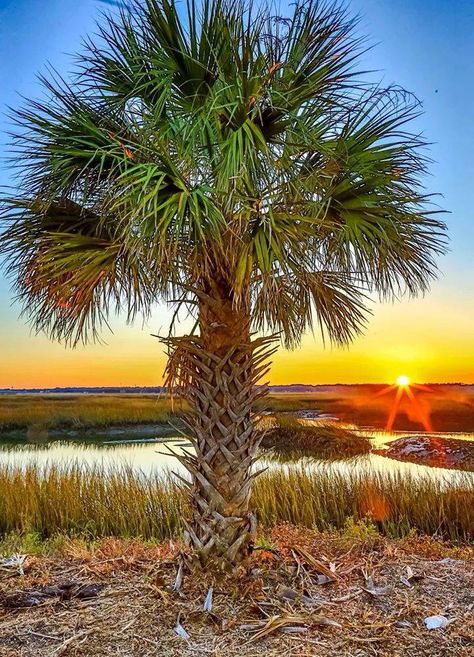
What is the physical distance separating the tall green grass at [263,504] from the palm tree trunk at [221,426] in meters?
3.11

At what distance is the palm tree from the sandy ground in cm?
39

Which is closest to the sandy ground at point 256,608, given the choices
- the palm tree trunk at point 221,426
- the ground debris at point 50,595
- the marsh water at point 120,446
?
the ground debris at point 50,595

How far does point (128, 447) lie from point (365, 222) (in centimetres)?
1437

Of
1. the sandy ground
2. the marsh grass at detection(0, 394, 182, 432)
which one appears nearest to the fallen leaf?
the sandy ground

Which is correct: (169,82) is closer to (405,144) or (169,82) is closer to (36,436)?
(405,144)

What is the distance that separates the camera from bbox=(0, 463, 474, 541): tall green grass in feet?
22.8

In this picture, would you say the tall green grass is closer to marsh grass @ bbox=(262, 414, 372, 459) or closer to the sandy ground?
the sandy ground

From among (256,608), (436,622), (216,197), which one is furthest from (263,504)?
(216,197)

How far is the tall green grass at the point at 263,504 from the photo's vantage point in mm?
6949

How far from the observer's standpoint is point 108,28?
11.8ft

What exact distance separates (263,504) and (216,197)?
519 cm

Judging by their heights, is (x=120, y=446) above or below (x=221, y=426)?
below

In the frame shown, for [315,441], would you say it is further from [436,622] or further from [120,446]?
[436,622]

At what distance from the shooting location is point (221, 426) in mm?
3803
